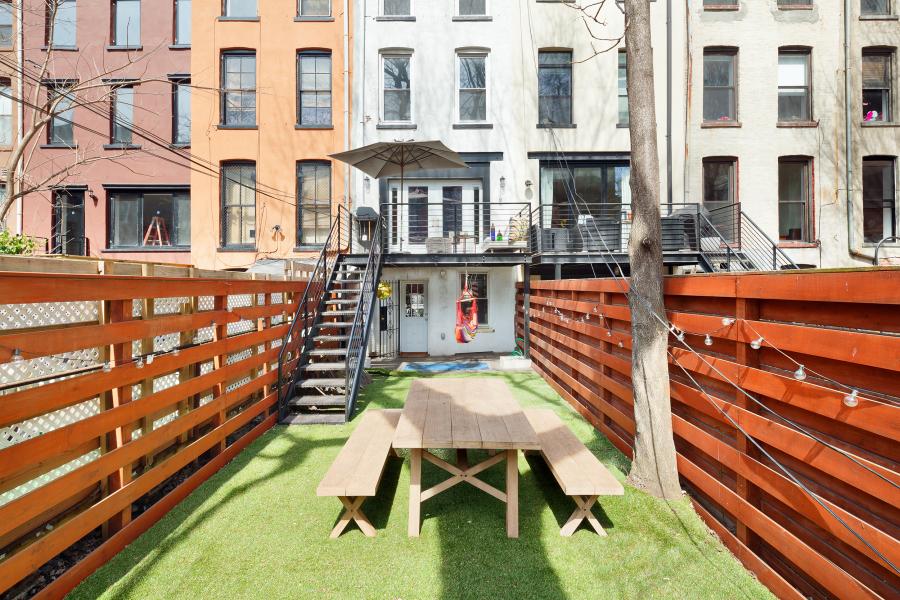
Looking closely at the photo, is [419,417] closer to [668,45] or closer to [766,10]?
[668,45]

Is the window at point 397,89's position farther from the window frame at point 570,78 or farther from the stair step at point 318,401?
the stair step at point 318,401

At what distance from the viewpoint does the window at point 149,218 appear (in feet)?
38.2

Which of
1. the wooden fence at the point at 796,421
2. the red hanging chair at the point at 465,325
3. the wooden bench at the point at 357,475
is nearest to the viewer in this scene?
the wooden fence at the point at 796,421

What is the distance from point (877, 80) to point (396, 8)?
42.5ft

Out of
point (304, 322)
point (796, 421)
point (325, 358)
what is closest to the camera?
point (796, 421)

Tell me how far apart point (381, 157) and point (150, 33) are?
8500mm

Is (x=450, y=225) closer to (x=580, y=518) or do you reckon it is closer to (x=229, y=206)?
(x=229, y=206)

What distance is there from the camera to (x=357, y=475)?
9.89ft

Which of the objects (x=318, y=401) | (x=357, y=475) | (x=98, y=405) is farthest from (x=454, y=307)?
(x=98, y=405)

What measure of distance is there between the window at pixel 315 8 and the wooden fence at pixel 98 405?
10282 millimetres

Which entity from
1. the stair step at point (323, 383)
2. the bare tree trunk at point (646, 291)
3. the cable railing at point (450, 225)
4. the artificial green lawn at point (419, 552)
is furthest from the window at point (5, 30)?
the bare tree trunk at point (646, 291)

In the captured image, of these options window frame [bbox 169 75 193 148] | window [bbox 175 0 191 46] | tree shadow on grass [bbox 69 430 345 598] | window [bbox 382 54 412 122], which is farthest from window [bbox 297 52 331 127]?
tree shadow on grass [bbox 69 430 345 598]

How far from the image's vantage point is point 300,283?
661 centimetres

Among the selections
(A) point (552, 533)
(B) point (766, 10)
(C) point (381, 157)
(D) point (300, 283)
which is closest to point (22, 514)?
(A) point (552, 533)
